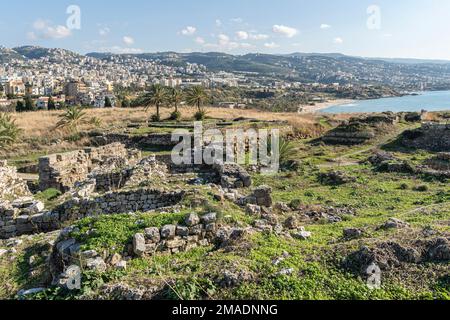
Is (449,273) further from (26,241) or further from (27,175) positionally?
(27,175)

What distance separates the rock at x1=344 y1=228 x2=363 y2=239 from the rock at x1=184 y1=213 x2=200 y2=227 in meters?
3.54

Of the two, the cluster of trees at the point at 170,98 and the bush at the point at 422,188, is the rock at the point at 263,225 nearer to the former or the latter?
the bush at the point at 422,188

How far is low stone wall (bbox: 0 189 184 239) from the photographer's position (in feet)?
34.4

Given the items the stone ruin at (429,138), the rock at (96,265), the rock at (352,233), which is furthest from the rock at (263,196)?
the stone ruin at (429,138)

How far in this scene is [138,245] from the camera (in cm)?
718

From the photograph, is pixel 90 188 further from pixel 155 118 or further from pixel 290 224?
pixel 155 118

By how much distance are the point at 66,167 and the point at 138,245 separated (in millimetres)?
12839

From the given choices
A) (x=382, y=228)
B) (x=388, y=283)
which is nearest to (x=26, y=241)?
(x=388, y=283)

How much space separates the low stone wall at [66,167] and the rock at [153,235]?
10120 mm

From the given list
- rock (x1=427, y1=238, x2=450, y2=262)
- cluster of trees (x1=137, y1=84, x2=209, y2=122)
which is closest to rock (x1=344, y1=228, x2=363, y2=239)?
rock (x1=427, y1=238, x2=450, y2=262)

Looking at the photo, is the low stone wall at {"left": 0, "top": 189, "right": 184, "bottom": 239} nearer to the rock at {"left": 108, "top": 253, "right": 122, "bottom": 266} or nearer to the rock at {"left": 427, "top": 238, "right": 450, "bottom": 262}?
the rock at {"left": 108, "top": 253, "right": 122, "bottom": 266}

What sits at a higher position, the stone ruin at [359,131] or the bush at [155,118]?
the bush at [155,118]

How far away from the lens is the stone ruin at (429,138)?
30359 mm

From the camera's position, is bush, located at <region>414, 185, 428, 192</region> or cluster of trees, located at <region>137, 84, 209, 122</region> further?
cluster of trees, located at <region>137, 84, 209, 122</region>
